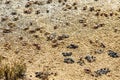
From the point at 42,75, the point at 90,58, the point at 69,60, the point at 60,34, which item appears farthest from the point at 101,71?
the point at 60,34

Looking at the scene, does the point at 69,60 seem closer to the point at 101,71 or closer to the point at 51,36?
the point at 101,71

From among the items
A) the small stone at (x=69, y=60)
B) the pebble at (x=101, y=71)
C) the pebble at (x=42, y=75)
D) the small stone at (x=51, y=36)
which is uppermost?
the small stone at (x=51, y=36)

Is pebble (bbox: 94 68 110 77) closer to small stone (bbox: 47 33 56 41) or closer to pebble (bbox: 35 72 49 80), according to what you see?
pebble (bbox: 35 72 49 80)

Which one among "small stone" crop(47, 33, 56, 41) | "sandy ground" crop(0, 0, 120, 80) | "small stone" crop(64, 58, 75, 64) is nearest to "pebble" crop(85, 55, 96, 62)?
"sandy ground" crop(0, 0, 120, 80)

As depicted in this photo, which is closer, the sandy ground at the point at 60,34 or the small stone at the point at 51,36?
the sandy ground at the point at 60,34

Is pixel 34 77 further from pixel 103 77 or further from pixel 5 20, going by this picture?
pixel 5 20

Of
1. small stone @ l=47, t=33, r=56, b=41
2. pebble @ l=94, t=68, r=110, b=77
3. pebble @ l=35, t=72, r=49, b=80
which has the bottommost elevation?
pebble @ l=94, t=68, r=110, b=77

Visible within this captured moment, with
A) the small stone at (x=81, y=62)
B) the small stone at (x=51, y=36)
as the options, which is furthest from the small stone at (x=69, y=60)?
the small stone at (x=51, y=36)

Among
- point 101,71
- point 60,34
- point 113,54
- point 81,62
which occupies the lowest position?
point 101,71

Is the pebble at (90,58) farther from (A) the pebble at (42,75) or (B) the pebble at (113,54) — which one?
(A) the pebble at (42,75)
